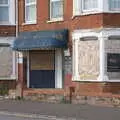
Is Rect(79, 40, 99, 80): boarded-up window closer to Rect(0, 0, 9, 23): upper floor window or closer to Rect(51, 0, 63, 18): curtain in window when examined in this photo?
Rect(51, 0, 63, 18): curtain in window

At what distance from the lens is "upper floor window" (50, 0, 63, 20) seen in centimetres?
3159

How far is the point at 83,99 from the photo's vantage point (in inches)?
1046

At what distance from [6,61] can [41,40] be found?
4332mm

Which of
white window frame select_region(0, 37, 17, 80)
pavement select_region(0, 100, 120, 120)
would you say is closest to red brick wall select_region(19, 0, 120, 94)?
white window frame select_region(0, 37, 17, 80)

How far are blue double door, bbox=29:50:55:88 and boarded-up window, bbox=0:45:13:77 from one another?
5.00ft

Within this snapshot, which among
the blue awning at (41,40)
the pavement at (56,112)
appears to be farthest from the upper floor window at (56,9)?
the pavement at (56,112)

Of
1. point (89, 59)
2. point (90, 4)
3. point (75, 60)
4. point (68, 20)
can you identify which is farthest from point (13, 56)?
point (90, 4)

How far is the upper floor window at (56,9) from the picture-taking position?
3159cm

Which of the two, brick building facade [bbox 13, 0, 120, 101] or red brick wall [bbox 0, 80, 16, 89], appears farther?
red brick wall [bbox 0, 80, 16, 89]

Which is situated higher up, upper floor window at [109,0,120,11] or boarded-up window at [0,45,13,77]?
upper floor window at [109,0,120,11]

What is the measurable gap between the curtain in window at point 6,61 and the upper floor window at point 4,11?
1718 mm

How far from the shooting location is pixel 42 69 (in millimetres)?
33219

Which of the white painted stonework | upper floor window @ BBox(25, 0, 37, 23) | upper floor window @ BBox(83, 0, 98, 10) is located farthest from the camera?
upper floor window @ BBox(25, 0, 37, 23)

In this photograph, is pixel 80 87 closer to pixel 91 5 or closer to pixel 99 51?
pixel 99 51
